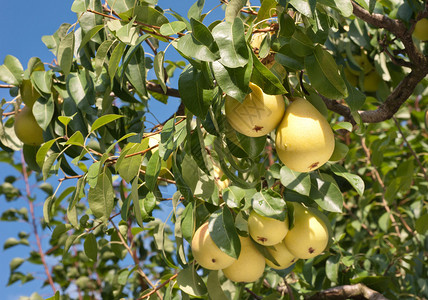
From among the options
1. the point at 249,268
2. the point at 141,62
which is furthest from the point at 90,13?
the point at 249,268

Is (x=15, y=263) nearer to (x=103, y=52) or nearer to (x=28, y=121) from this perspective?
(x=28, y=121)

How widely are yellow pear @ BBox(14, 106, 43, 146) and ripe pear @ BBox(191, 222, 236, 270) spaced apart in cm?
81

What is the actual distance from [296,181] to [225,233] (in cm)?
26

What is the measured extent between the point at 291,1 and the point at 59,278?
11.4 feet

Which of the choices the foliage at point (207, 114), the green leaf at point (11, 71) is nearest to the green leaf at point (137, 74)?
the foliage at point (207, 114)

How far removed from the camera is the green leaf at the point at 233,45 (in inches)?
39.6

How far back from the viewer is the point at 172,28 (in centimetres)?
113

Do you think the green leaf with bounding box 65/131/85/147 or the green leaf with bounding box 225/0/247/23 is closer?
the green leaf with bounding box 225/0/247/23

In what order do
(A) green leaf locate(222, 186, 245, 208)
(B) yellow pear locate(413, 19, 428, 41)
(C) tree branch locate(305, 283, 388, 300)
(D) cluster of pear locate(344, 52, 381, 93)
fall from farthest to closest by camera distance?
(D) cluster of pear locate(344, 52, 381, 93) → (B) yellow pear locate(413, 19, 428, 41) → (C) tree branch locate(305, 283, 388, 300) → (A) green leaf locate(222, 186, 245, 208)

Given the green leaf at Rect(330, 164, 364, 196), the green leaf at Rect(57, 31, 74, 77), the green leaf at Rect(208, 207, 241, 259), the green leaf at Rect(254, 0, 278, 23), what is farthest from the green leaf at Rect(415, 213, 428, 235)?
the green leaf at Rect(57, 31, 74, 77)

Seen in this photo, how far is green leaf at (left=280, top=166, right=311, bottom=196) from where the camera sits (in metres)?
1.39

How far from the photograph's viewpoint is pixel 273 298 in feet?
6.42

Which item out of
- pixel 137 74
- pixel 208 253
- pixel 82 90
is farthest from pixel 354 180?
pixel 82 90

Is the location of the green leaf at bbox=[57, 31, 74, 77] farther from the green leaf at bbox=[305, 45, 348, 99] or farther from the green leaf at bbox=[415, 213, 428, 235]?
the green leaf at bbox=[415, 213, 428, 235]
